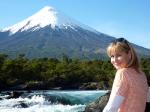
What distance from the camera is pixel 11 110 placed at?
2030 centimetres

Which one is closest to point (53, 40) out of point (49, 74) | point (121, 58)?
point (49, 74)

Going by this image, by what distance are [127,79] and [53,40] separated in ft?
440

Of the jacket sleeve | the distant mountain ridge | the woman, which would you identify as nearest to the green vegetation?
the woman

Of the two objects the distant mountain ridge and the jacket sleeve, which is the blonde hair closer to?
the jacket sleeve

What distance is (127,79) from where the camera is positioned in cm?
299

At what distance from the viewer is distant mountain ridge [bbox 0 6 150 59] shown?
126m

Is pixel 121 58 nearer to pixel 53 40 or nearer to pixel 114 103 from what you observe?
pixel 114 103

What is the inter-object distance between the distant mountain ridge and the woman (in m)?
114

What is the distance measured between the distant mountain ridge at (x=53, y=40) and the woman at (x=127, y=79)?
11429 cm

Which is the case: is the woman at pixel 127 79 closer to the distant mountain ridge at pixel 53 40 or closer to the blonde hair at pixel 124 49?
the blonde hair at pixel 124 49

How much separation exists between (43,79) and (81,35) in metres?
92.1

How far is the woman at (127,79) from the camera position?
117 inches

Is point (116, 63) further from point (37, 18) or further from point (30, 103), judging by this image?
point (37, 18)

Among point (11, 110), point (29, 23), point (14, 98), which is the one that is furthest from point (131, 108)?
point (29, 23)
